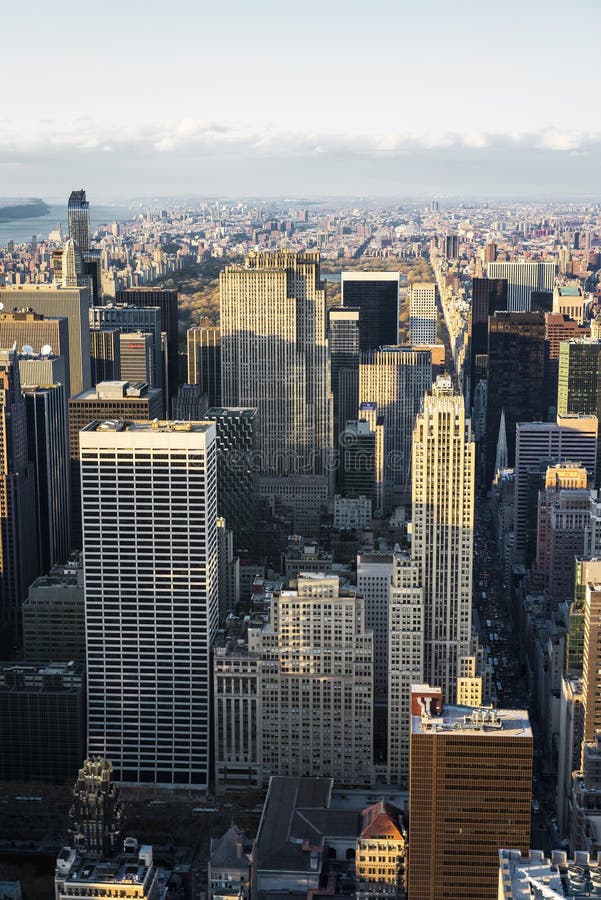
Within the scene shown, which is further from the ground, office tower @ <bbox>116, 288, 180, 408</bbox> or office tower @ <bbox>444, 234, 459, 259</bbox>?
office tower @ <bbox>444, 234, 459, 259</bbox>

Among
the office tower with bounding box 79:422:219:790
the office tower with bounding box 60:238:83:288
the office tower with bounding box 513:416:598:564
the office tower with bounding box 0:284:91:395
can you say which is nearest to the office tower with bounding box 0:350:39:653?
the office tower with bounding box 79:422:219:790

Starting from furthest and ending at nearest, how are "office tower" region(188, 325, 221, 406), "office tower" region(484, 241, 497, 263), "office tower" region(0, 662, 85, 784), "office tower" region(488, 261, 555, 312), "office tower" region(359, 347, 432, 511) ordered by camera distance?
"office tower" region(484, 241, 497, 263) → "office tower" region(488, 261, 555, 312) → "office tower" region(359, 347, 432, 511) → "office tower" region(188, 325, 221, 406) → "office tower" region(0, 662, 85, 784)

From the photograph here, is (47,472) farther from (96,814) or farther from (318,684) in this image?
(96,814)

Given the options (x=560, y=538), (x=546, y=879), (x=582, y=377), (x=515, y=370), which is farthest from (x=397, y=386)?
(x=546, y=879)

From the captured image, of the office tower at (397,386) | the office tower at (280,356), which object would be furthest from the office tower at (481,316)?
the office tower at (280,356)

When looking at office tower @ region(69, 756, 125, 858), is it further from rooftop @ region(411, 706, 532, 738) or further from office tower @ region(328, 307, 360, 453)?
office tower @ region(328, 307, 360, 453)

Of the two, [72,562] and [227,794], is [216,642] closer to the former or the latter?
[227,794]
